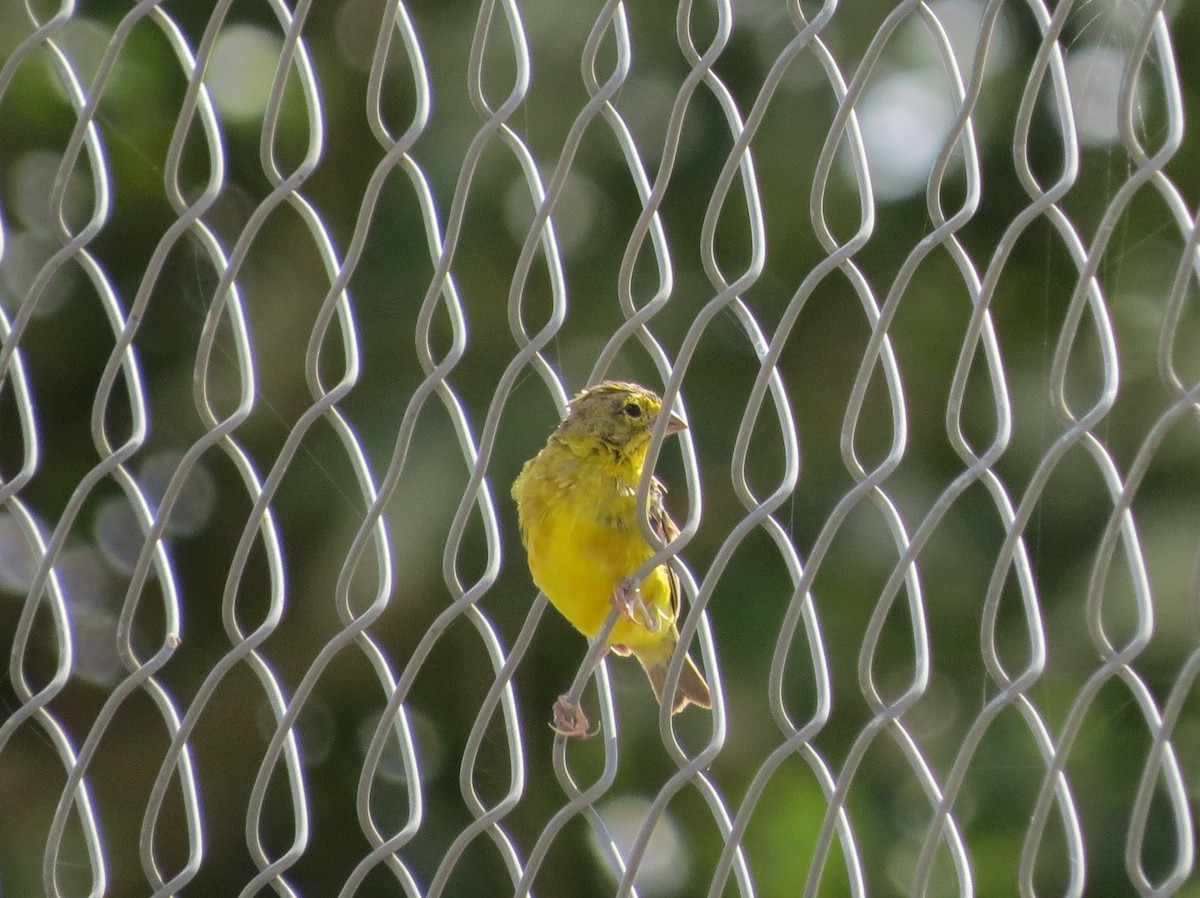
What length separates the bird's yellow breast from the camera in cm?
352

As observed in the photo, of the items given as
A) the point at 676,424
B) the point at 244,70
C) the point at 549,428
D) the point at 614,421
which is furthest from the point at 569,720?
the point at 244,70

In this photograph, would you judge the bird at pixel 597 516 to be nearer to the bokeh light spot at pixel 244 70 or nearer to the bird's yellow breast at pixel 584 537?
the bird's yellow breast at pixel 584 537

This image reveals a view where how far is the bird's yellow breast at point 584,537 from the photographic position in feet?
11.5

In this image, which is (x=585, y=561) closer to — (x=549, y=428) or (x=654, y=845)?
(x=549, y=428)

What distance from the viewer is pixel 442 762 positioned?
5.54 metres

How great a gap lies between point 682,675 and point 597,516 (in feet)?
2.14

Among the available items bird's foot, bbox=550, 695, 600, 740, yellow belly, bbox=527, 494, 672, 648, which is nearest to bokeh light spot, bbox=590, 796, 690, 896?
yellow belly, bbox=527, 494, 672, 648

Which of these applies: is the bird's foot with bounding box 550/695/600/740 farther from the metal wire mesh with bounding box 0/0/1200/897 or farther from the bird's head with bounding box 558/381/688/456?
the metal wire mesh with bounding box 0/0/1200/897

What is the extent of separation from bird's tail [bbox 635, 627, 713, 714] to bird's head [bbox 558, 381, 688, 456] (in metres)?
0.59

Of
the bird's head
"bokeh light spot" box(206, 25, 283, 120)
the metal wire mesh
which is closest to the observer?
the bird's head

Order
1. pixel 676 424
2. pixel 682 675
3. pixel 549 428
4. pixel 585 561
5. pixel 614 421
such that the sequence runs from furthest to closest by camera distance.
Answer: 1. pixel 549 428
2. pixel 682 675
3. pixel 614 421
4. pixel 585 561
5. pixel 676 424

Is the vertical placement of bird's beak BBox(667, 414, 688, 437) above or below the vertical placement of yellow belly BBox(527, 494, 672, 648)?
above

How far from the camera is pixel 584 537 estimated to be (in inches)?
139

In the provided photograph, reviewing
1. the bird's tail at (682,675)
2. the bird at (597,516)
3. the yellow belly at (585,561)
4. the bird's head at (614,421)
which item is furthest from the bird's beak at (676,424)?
the bird's tail at (682,675)
